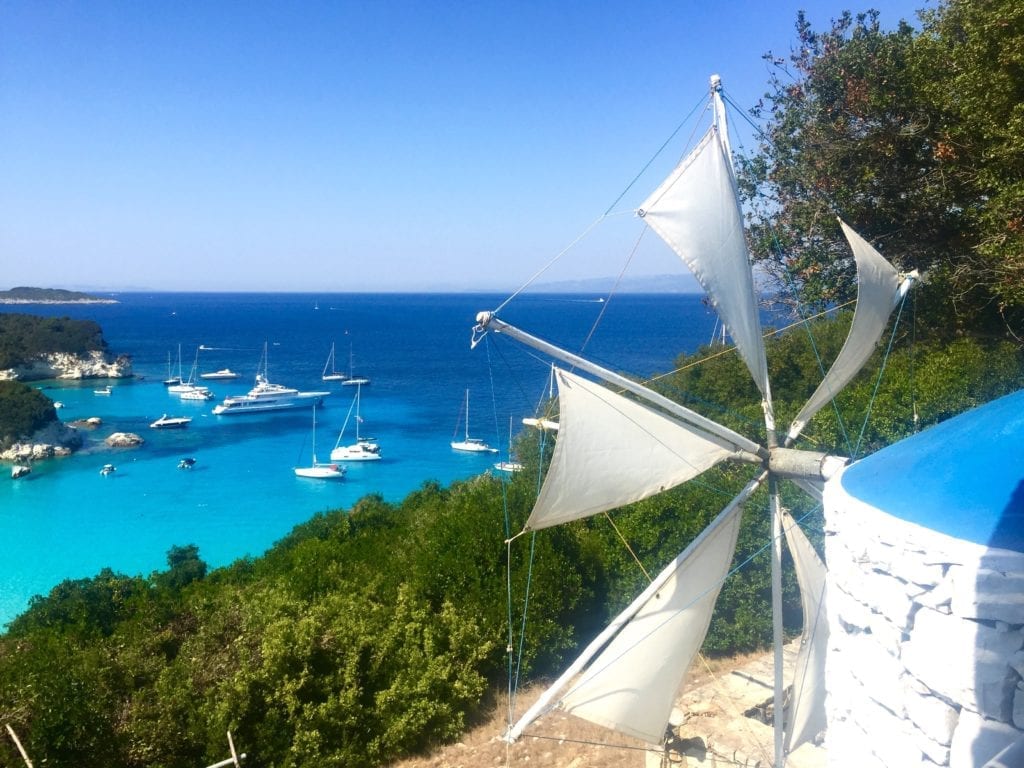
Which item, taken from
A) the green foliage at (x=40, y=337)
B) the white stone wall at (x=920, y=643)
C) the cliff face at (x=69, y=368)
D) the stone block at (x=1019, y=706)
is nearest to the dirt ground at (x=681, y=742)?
the white stone wall at (x=920, y=643)

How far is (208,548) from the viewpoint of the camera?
3409 centimetres

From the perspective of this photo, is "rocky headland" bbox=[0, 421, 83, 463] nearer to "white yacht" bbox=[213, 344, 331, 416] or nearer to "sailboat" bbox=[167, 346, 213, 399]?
"white yacht" bbox=[213, 344, 331, 416]

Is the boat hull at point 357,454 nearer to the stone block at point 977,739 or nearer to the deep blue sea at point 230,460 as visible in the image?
the deep blue sea at point 230,460

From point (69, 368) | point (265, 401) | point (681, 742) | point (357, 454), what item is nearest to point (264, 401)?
point (265, 401)

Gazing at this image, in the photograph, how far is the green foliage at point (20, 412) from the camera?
153 ft

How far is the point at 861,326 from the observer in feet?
23.6

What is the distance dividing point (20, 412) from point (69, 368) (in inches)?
1387

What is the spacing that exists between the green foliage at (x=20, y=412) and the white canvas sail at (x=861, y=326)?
176 feet

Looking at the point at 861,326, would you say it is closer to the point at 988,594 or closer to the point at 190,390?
the point at 988,594

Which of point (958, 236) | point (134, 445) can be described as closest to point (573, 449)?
point (958, 236)

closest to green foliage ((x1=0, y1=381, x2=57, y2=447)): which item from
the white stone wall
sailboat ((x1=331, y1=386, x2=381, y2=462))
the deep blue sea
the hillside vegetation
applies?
the deep blue sea

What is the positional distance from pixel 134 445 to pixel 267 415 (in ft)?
41.6

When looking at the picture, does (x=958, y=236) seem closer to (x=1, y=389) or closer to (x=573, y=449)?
(x=573, y=449)

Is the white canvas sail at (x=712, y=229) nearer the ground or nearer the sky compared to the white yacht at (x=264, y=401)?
nearer the sky
